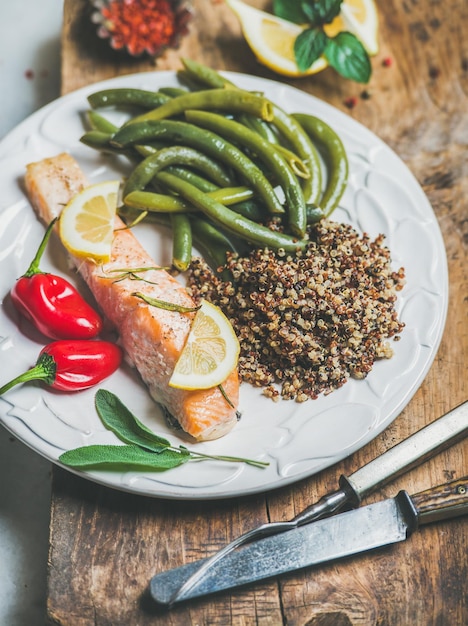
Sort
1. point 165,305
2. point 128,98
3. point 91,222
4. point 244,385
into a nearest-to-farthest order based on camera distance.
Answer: point 165,305
point 244,385
point 91,222
point 128,98

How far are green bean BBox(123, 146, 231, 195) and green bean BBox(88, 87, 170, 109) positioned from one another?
439 mm

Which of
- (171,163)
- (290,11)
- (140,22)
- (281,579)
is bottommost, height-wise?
(281,579)

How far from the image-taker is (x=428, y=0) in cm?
480

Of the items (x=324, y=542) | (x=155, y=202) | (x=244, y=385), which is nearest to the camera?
(x=324, y=542)

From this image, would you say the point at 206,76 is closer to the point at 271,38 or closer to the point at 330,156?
the point at 271,38

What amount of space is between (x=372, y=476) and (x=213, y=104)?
2.08 m

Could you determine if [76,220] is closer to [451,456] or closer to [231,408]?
[231,408]

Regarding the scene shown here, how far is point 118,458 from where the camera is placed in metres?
2.89

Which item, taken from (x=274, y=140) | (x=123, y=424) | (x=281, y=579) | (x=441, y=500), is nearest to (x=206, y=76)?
(x=274, y=140)

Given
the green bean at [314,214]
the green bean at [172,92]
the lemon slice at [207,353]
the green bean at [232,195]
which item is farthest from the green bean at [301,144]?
the lemon slice at [207,353]

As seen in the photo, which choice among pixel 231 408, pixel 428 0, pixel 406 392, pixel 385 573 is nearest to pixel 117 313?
pixel 231 408

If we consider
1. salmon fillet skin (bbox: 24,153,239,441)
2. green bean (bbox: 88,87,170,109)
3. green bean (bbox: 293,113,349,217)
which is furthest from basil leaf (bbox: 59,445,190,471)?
green bean (bbox: 88,87,170,109)

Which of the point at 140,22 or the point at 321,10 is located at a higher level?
the point at 140,22

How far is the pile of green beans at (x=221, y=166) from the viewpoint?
3.48 metres
